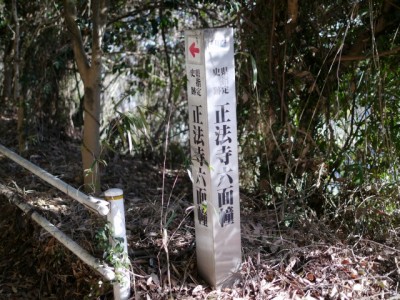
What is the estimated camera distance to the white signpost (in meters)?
2.72

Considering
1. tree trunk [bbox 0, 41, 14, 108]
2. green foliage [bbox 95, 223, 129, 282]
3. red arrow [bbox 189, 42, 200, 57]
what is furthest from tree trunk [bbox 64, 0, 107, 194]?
tree trunk [bbox 0, 41, 14, 108]

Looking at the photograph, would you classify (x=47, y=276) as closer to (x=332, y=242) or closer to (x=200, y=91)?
(x=200, y=91)

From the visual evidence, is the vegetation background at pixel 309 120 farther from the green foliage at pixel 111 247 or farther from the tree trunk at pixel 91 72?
the green foliage at pixel 111 247

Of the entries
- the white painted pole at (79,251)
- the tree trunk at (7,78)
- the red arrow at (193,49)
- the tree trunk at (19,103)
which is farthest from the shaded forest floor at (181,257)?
the tree trunk at (7,78)

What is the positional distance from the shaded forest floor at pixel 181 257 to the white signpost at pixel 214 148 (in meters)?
0.19

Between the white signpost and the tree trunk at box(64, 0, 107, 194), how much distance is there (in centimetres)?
126

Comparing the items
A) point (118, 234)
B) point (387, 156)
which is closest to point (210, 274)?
point (118, 234)

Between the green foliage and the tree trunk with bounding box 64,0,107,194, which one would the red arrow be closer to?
the green foliage

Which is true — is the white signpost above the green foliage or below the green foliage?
above

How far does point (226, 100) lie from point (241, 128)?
161cm

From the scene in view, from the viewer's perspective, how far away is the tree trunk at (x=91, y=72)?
390cm

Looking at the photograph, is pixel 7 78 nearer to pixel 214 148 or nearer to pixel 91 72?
pixel 91 72

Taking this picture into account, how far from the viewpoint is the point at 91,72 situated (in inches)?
158

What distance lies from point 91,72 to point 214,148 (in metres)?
1.65
